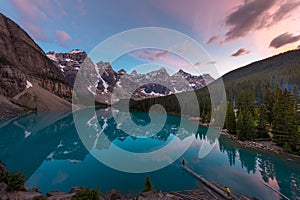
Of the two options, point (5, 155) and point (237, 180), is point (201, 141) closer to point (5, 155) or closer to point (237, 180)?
point (237, 180)

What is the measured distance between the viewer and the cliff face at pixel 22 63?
11940cm

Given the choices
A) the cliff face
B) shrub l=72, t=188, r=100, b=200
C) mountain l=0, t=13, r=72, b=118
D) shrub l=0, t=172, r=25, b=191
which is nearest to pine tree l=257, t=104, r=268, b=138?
shrub l=72, t=188, r=100, b=200

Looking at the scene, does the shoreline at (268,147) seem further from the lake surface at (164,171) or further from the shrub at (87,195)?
the shrub at (87,195)

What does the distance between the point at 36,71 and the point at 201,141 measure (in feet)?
527

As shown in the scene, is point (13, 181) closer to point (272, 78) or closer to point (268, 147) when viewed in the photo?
point (268, 147)

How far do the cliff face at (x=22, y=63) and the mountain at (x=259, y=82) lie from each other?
77801 mm

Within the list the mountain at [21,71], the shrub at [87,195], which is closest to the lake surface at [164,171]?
the shrub at [87,195]

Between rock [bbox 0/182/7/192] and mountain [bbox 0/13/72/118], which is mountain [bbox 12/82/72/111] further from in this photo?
rock [bbox 0/182/7/192]

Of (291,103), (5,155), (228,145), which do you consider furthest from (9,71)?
(291,103)

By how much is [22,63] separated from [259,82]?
576 feet

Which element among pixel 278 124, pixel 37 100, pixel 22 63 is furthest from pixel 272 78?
pixel 22 63

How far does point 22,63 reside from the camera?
14700 cm

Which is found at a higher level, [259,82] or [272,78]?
[272,78]

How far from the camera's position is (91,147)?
33.8 metres
